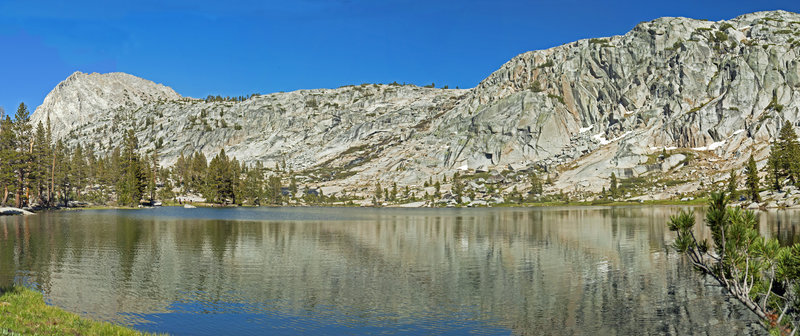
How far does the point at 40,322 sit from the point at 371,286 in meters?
21.6

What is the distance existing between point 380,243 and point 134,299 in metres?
39.0

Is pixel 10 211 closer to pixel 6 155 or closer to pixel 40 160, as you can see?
pixel 6 155

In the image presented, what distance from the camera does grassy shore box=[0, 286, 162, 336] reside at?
19.6 meters

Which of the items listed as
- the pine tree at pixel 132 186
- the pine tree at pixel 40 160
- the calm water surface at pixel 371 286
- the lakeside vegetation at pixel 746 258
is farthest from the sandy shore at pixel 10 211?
the lakeside vegetation at pixel 746 258

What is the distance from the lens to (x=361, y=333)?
85.8 ft

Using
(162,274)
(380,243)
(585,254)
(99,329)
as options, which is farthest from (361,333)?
(380,243)

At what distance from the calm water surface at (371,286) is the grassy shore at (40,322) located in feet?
12.3

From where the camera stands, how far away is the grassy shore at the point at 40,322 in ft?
64.4

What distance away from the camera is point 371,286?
38.5m

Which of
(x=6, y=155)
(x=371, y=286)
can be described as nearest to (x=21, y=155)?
(x=6, y=155)

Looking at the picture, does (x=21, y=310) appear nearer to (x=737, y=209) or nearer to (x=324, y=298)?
(x=324, y=298)

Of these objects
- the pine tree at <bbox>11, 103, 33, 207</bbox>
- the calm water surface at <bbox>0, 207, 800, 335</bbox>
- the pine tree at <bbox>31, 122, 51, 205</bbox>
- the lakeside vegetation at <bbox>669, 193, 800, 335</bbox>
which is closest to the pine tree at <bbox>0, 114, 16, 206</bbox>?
the pine tree at <bbox>11, 103, 33, 207</bbox>

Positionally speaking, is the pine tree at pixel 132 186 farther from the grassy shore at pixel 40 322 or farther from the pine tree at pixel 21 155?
the grassy shore at pixel 40 322

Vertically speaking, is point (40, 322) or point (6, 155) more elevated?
point (6, 155)
